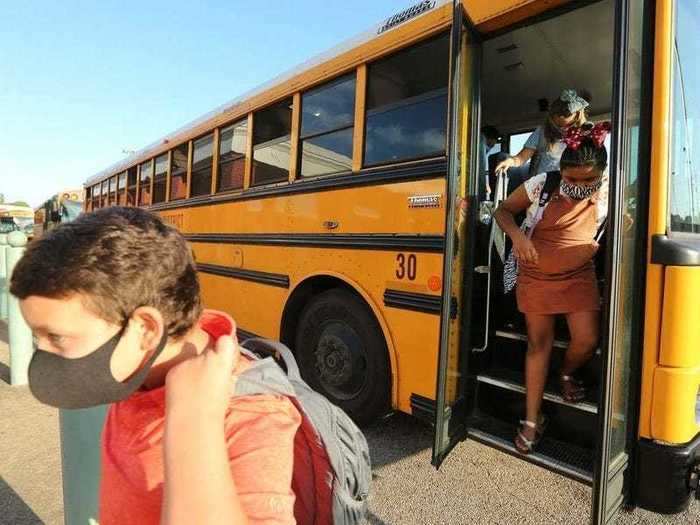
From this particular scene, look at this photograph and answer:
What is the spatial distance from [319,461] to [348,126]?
2441mm

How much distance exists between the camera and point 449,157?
213cm

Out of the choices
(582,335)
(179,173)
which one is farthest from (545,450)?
(179,173)

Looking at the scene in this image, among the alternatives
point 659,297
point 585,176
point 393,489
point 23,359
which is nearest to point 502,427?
point 393,489

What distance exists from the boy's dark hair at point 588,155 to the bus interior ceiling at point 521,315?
1.92ft

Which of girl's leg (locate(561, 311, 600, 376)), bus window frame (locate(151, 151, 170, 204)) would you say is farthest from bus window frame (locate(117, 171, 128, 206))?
girl's leg (locate(561, 311, 600, 376))

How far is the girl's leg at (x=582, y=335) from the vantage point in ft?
7.39

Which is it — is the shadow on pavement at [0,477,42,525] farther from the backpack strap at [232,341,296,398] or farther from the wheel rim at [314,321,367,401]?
the backpack strap at [232,341,296,398]

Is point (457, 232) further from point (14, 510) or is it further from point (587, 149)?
point (14, 510)

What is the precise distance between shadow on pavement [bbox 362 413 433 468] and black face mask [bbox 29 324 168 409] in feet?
6.89

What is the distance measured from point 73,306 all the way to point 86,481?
1.02 metres

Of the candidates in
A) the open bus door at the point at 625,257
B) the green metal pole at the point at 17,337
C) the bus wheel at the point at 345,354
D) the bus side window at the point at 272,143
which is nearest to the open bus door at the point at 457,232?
the bus wheel at the point at 345,354

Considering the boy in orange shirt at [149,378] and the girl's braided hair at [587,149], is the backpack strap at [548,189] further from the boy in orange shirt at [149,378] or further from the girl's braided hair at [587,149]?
the boy in orange shirt at [149,378]

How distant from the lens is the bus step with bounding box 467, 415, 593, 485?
6.77 feet

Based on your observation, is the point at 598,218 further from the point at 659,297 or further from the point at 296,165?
the point at 296,165
